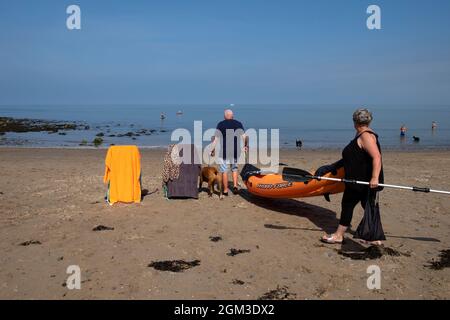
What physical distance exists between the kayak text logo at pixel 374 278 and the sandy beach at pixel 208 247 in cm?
6

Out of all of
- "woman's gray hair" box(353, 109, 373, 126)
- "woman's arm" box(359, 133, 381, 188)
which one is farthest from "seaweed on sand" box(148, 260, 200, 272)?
"woman's gray hair" box(353, 109, 373, 126)

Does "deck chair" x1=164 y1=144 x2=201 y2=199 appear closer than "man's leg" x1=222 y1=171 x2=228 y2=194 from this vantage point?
Yes

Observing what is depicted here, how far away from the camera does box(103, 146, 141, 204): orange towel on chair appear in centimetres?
751

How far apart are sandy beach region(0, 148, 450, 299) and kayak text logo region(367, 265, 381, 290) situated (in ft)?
0.19

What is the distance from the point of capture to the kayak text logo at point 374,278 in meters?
4.29

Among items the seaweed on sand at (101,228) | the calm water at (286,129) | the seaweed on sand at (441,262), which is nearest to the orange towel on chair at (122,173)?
the seaweed on sand at (101,228)

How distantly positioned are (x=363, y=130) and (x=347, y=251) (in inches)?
61.9

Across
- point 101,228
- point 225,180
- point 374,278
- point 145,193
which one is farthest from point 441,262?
point 145,193

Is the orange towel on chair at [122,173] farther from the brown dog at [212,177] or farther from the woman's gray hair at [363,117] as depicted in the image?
the woman's gray hair at [363,117]

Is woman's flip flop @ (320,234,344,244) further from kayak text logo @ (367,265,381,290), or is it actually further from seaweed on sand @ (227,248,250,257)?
seaweed on sand @ (227,248,250,257)

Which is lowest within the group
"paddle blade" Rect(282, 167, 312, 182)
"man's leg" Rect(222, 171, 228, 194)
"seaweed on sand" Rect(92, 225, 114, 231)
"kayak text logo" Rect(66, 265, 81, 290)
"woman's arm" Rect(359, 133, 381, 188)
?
Answer: "kayak text logo" Rect(66, 265, 81, 290)

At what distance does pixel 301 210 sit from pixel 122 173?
131 inches

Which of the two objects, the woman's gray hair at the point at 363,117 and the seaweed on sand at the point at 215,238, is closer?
the woman's gray hair at the point at 363,117
